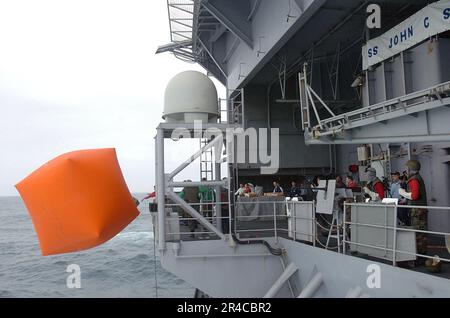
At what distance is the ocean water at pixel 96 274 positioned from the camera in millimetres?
20828

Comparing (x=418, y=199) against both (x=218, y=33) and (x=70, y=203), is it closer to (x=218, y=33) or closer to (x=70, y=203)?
(x=70, y=203)

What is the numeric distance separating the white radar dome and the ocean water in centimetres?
962

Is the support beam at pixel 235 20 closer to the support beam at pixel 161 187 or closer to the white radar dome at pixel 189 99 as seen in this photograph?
the white radar dome at pixel 189 99

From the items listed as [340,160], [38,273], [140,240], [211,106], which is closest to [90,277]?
[38,273]

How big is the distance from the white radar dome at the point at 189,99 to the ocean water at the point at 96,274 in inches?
379

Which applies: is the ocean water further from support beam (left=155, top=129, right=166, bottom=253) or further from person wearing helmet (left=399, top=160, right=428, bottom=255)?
person wearing helmet (left=399, top=160, right=428, bottom=255)

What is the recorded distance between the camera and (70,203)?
4.86m

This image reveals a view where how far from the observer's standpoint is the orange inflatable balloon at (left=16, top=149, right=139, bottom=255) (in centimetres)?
485

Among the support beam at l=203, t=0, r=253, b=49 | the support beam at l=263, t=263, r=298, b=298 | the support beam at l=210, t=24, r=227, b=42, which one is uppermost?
the support beam at l=210, t=24, r=227, b=42

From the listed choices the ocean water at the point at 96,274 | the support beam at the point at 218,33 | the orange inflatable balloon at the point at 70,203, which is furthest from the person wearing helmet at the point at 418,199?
the support beam at the point at 218,33

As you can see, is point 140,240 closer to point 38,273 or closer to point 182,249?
point 38,273

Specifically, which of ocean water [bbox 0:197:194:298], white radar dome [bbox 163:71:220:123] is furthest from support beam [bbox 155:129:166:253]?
ocean water [bbox 0:197:194:298]

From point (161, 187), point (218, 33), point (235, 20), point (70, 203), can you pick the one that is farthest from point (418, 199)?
point (218, 33)

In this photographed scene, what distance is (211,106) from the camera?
10.2m
